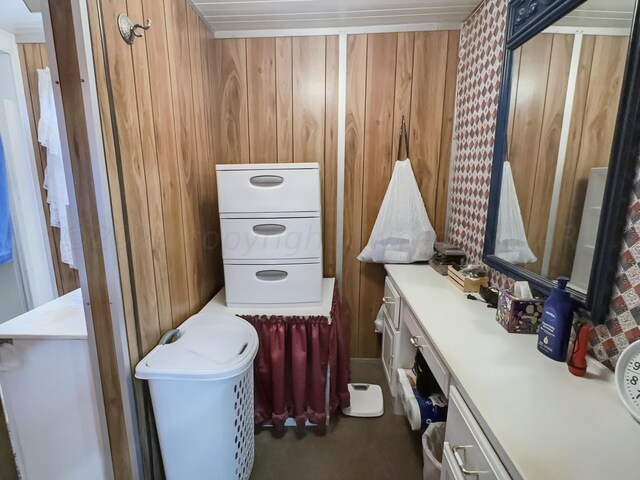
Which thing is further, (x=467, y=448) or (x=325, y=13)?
(x=325, y=13)

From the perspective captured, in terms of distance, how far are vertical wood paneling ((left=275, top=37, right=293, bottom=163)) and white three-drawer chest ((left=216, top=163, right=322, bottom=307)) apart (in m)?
0.52

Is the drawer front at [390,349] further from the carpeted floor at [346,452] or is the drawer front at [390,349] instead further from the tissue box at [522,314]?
the tissue box at [522,314]

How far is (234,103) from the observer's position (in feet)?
5.90

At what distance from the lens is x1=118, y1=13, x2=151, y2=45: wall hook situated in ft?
3.01

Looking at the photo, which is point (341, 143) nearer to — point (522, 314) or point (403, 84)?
point (403, 84)

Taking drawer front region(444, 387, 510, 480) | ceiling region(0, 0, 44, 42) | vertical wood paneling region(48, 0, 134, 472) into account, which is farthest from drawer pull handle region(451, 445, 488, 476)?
ceiling region(0, 0, 44, 42)

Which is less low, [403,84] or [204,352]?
[403,84]

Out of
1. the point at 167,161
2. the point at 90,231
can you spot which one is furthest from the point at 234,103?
the point at 90,231

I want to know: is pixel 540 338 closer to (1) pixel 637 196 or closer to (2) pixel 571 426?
(2) pixel 571 426

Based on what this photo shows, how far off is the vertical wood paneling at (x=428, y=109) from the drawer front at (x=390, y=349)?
78cm

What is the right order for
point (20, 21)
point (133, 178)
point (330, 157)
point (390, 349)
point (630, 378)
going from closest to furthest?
point (630, 378) → point (133, 178) → point (20, 21) → point (390, 349) → point (330, 157)

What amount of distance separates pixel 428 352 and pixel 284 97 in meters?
1.61

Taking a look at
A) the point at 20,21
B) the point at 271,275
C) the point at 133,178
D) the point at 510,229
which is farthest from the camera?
the point at 271,275

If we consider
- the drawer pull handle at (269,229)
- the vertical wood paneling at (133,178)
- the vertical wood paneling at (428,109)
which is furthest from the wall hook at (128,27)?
the vertical wood paneling at (428,109)
